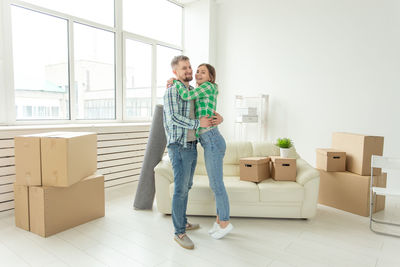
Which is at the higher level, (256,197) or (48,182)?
(48,182)

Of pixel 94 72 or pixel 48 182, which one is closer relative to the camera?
pixel 48 182

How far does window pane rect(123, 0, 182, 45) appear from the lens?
4.65 metres

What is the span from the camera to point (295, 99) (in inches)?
179

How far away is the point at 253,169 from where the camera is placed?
9.24ft

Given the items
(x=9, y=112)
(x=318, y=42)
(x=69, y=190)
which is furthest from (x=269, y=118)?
(x=9, y=112)

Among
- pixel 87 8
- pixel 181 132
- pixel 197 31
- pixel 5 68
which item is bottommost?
pixel 181 132

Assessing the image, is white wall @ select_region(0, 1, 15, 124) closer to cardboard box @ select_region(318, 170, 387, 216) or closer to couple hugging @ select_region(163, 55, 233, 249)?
couple hugging @ select_region(163, 55, 233, 249)

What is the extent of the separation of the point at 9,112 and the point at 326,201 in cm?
382

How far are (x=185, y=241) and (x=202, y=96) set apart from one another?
1.15 meters

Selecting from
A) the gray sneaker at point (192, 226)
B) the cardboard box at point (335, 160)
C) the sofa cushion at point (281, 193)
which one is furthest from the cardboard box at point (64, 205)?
the cardboard box at point (335, 160)

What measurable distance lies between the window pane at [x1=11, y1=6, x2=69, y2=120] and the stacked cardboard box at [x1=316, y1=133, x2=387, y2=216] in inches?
136

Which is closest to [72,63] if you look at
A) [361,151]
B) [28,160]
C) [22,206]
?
[28,160]

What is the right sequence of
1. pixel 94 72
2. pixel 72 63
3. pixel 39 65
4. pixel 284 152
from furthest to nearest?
pixel 94 72 → pixel 72 63 → pixel 39 65 → pixel 284 152

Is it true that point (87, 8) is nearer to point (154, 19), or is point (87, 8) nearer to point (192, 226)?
point (154, 19)
